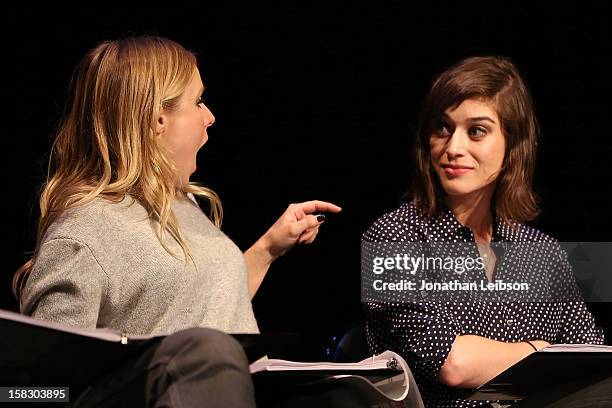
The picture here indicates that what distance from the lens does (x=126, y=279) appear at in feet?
5.49

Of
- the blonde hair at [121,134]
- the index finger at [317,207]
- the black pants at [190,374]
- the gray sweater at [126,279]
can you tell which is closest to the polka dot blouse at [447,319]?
the index finger at [317,207]

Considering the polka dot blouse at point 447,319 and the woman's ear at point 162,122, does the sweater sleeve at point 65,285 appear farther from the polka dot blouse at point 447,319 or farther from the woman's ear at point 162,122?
the polka dot blouse at point 447,319

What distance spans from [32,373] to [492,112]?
1.31 m

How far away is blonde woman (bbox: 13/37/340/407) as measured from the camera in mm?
1628

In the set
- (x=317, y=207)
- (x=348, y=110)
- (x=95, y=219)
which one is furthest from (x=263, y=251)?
(x=348, y=110)

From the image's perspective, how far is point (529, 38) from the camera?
277cm

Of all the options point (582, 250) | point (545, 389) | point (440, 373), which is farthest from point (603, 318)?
point (545, 389)

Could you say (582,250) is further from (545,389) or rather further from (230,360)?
(230,360)

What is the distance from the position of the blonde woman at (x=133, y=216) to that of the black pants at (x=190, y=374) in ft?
1.28

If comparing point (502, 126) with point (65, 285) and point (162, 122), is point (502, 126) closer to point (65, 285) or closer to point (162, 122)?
point (162, 122)

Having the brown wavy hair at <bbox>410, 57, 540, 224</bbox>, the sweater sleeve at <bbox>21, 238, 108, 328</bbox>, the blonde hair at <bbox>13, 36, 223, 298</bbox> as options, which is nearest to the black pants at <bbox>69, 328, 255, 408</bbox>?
the sweater sleeve at <bbox>21, 238, 108, 328</bbox>

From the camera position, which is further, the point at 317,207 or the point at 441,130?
the point at 441,130

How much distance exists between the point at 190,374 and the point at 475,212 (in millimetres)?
1234

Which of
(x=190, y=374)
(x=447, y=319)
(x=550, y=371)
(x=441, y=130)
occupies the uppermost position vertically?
(x=441, y=130)
